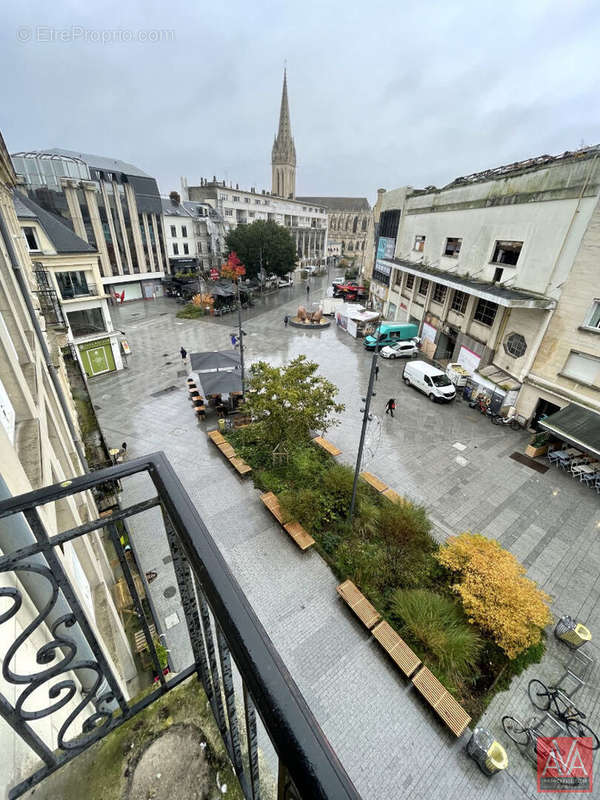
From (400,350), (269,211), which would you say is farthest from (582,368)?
(269,211)

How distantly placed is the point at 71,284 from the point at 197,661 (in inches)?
755

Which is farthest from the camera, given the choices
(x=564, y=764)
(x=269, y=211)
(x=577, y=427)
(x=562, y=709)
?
(x=269, y=211)

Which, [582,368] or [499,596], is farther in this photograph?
[582,368]

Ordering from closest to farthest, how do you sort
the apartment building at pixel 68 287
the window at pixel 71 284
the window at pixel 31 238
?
the apartment building at pixel 68 287, the window at pixel 31 238, the window at pixel 71 284

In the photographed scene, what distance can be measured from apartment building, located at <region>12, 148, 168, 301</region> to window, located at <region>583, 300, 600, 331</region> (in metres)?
34.9

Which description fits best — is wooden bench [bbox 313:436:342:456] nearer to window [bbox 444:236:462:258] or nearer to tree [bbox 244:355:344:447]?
tree [bbox 244:355:344:447]

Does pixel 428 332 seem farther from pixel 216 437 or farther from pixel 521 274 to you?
pixel 216 437

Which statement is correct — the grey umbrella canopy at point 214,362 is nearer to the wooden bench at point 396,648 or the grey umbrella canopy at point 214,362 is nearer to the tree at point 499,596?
the tree at point 499,596

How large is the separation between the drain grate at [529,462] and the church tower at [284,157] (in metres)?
80.2

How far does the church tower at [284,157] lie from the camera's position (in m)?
78.1

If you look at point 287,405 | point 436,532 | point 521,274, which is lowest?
point 436,532

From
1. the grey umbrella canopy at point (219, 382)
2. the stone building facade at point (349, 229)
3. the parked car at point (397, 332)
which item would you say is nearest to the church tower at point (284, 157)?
the stone building facade at point (349, 229)

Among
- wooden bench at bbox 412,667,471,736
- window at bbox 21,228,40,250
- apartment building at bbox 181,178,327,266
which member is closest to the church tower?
apartment building at bbox 181,178,327,266

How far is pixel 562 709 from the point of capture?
22.1 feet
